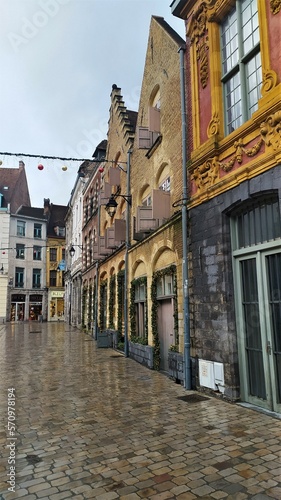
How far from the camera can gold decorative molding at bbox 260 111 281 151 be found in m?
5.65

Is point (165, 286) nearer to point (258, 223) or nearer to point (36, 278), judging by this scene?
point (258, 223)

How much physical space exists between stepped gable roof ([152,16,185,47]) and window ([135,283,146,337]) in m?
7.42

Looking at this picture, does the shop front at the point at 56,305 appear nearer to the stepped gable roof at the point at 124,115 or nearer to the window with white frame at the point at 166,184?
the stepped gable roof at the point at 124,115

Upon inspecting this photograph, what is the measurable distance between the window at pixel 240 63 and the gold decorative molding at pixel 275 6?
0.59 metres

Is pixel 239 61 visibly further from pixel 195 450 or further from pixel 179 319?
pixel 195 450

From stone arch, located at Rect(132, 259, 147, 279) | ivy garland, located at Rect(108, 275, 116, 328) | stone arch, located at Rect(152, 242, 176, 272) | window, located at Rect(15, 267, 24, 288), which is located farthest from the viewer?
window, located at Rect(15, 267, 24, 288)

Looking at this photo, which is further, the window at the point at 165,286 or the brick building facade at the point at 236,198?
the window at the point at 165,286

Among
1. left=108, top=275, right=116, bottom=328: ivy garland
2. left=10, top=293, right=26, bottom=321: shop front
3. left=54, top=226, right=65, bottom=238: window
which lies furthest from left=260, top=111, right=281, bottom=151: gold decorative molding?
left=54, top=226, right=65, bottom=238: window

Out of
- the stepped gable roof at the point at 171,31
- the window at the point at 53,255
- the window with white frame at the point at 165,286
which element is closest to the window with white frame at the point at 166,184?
the window with white frame at the point at 165,286

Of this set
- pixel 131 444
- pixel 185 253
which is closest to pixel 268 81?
pixel 185 253

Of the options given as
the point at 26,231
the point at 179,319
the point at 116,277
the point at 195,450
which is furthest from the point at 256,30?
the point at 26,231

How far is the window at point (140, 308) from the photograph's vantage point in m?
12.4

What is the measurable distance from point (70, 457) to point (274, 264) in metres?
4.27

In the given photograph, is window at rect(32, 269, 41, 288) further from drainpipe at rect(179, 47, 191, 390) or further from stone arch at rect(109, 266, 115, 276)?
drainpipe at rect(179, 47, 191, 390)
